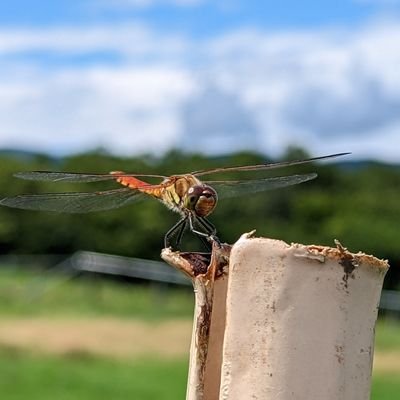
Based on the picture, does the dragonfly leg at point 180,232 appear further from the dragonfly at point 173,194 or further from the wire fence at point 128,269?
the wire fence at point 128,269

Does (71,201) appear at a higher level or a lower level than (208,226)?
higher

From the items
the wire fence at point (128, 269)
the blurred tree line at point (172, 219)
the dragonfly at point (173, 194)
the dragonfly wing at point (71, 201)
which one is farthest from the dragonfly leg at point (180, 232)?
the blurred tree line at point (172, 219)

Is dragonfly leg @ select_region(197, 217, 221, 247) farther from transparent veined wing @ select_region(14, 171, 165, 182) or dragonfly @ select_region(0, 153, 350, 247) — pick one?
transparent veined wing @ select_region(14, 171, 165, 182)

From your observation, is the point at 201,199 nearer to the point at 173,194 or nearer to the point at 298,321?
the point at 173,194

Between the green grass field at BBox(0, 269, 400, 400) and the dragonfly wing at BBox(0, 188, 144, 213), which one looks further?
the green grass field at BBox(0, 269, 400, 400)

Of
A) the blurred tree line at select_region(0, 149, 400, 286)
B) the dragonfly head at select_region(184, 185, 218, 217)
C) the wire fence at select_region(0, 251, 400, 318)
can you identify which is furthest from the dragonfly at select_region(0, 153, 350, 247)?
the blurred tree line at select_region(0, 149, 400, 286)

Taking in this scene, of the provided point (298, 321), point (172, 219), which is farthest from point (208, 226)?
point (172, 219)
